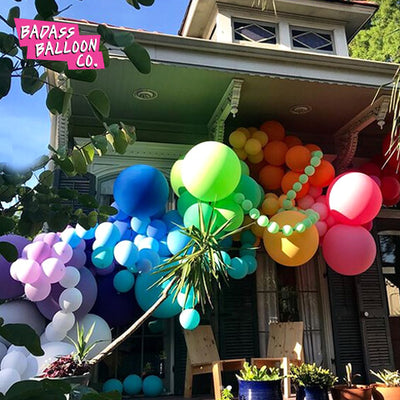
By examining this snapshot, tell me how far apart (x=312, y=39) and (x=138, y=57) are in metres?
6.21

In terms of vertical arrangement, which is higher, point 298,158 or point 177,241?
point 298,158

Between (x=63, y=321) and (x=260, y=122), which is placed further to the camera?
(x=260, y=122)

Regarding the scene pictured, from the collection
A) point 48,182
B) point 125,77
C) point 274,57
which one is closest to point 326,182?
point 274,57

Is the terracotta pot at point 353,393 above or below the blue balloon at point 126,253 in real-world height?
below

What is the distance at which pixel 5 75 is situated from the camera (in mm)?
636

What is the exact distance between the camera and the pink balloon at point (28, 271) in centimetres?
323

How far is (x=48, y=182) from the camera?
0.91m

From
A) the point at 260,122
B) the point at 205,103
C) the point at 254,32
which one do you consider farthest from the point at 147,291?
the point at 254,32

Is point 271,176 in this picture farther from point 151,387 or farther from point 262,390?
point 151,387

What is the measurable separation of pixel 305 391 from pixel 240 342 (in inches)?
64.8

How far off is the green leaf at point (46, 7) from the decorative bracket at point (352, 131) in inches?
187

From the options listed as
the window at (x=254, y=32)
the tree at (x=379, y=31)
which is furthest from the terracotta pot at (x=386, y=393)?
the tree at (x=379, y=31)

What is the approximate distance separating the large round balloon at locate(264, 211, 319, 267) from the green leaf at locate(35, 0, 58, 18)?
3644 mm

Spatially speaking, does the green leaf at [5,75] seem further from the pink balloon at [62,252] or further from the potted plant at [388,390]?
the potted plant at [388,390]
